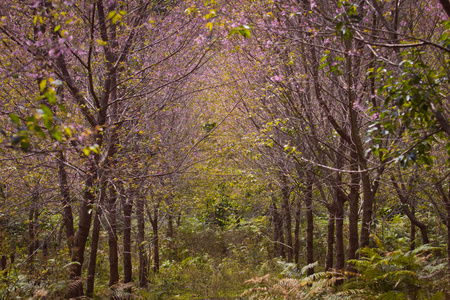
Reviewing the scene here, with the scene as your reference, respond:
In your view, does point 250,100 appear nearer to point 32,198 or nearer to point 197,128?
point 197,128

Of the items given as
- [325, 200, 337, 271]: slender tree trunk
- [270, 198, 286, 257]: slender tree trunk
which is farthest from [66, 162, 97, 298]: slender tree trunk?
[270, 198, 286, 257]: slender tree trunk

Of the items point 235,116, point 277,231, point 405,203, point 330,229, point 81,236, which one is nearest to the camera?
point 81,236

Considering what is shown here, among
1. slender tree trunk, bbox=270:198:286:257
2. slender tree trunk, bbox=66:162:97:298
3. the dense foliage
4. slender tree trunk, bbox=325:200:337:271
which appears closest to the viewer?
the dense foliage

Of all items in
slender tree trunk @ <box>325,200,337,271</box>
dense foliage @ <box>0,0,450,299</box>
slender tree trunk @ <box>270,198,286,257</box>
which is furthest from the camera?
slender tree trunk @ <box>270,198,286,257</box>

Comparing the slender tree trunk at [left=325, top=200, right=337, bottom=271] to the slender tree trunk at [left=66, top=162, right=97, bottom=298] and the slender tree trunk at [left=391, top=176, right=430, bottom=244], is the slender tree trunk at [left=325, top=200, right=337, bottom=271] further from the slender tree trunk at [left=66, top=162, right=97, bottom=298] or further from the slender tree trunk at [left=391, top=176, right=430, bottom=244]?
the slender tree trunk at [left=66, top=162, right=97, bottom=298]

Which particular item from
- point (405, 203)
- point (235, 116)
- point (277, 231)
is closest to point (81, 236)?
point (235, 116)

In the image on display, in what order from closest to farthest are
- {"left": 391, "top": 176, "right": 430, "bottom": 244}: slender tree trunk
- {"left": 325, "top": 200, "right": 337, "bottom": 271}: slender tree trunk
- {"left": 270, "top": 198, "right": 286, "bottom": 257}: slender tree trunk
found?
{"left": 391, "top": 176, "right": 430, "bottom": 244}: slender tree trunk
{"left": 325, "top": 200, "right": 337, "bottom": 271}: slender tree trunk
{"left": 270, "top": 198, "right": 286, "bottom": 257}: slender tree trunk

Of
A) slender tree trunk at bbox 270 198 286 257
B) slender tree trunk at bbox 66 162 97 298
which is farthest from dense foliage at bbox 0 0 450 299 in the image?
slender tree trunk at bbox 270 198 286 257

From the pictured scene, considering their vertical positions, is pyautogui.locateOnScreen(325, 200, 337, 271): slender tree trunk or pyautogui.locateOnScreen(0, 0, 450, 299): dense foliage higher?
pyautogui.locateOnScreen(0, 0, 450, 299): dense foliage

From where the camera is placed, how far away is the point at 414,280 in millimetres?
5539

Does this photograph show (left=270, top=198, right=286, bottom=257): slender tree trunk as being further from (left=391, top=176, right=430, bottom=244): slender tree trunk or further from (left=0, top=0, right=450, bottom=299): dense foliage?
(left=391, top=176, right=430, bottom=244): slender tree trunk

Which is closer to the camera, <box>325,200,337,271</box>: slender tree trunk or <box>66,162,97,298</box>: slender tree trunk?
<box>66,162,97,298</box>: slender tree trunk

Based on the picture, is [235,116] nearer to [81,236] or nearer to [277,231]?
[81,236]

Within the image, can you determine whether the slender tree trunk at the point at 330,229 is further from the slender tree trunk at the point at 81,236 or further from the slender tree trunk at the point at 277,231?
the slender tree trunk at the point at 81,236
